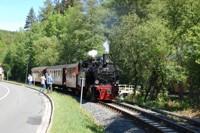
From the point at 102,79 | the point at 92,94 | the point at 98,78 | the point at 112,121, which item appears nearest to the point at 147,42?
the point at 102,79

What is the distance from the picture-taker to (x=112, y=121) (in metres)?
24.1

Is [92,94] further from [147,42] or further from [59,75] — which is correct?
[59,75]

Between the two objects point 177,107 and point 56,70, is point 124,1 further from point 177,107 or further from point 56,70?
point 177,107

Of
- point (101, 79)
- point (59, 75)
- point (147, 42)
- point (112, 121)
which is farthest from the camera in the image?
point (59, 75)

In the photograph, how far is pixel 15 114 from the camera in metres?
22.1

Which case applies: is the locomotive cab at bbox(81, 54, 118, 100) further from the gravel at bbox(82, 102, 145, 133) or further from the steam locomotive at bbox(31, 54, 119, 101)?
the gravel at bbox(82, 102, 145, 133)

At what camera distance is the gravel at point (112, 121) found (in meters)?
21.3

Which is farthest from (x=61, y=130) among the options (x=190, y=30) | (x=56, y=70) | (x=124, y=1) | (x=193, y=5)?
(x=124, y=1)

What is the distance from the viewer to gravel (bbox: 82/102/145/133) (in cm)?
2134

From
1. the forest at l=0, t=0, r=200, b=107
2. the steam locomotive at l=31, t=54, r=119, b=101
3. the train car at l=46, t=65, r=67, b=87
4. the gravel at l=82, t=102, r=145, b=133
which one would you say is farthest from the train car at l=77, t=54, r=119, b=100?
the train car at l=46, t=65, r=67, b=87

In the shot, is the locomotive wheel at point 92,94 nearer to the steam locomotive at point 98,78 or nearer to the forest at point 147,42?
the steam locomotive at point 98,78

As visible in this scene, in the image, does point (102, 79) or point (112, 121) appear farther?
point (102, 79)

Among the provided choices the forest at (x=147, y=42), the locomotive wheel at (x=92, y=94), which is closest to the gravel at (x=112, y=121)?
the locomotive wheel at (x=92, y=94)

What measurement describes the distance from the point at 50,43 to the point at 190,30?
65.1m
